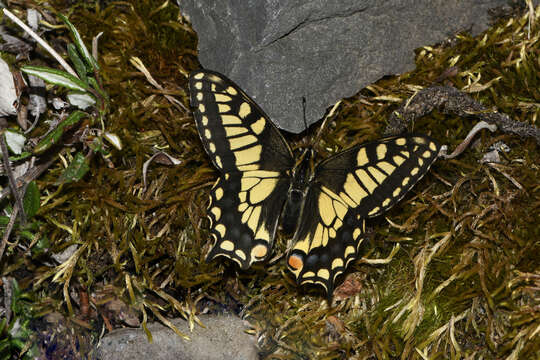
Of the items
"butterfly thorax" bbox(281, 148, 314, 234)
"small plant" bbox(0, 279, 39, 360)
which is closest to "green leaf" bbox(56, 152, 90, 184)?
"small plant" bbox(0, 279, 39, 360)

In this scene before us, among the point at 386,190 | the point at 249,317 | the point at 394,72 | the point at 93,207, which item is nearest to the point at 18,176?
the point at 93,207

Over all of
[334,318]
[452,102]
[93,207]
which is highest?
[452,102]

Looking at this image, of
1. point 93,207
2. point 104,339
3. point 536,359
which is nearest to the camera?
point 536,359

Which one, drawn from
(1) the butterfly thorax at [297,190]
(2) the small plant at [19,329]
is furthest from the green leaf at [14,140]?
(1) the butterfly thorax at [297,190]

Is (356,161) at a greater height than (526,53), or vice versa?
(526,53)

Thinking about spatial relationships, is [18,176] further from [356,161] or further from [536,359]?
[536,359]

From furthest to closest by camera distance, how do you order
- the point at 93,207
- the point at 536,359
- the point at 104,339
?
1. the point at 93,207
2. the point at 104,339
3. the point at 536,359

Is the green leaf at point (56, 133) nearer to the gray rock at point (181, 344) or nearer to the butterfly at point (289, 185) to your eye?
the butterfly at point (289, 185)

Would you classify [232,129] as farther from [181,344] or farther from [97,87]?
[181,344]
